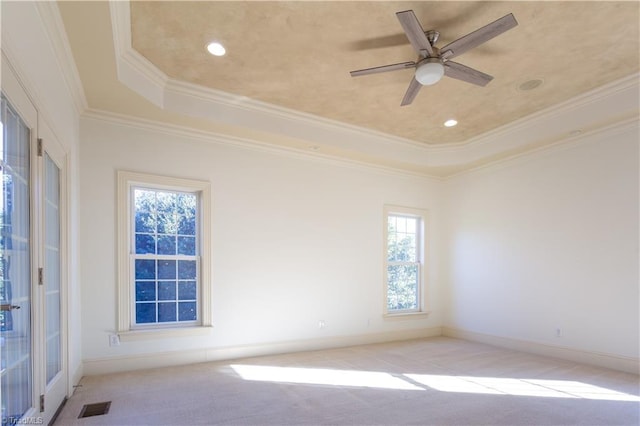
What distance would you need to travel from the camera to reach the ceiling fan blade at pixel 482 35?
244 centimetres

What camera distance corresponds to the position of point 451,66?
3066 mm

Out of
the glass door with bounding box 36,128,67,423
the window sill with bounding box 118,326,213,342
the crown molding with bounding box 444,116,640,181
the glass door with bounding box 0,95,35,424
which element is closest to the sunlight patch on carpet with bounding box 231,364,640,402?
the window sill with bounding box 118,326,213,342

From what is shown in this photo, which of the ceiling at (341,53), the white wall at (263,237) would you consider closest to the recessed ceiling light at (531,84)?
the ceiling at (341,53)

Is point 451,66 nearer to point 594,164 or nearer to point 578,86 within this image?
point 578,86

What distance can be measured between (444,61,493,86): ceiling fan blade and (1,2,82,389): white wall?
291 cm

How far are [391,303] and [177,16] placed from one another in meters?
4.95

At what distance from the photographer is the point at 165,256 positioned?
4250 mm

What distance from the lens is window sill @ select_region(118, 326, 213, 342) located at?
3877mm

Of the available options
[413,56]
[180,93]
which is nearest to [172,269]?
[180,93]

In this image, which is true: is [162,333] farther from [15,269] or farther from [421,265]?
[421,265]

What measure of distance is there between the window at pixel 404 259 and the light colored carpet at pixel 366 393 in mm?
1493

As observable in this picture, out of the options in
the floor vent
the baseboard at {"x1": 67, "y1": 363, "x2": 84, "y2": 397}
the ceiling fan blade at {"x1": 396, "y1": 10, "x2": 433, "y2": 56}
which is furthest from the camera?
the baseboard at {"x1": 67, "y1": 363, "x2": 84, "y2": 397}

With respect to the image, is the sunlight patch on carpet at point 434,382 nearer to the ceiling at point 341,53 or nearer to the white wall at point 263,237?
the white wall at point 263,237

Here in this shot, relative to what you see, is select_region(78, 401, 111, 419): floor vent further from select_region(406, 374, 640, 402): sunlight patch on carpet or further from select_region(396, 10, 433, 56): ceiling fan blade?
select_region(396, 10, 433, 56): ceiling fan blade
